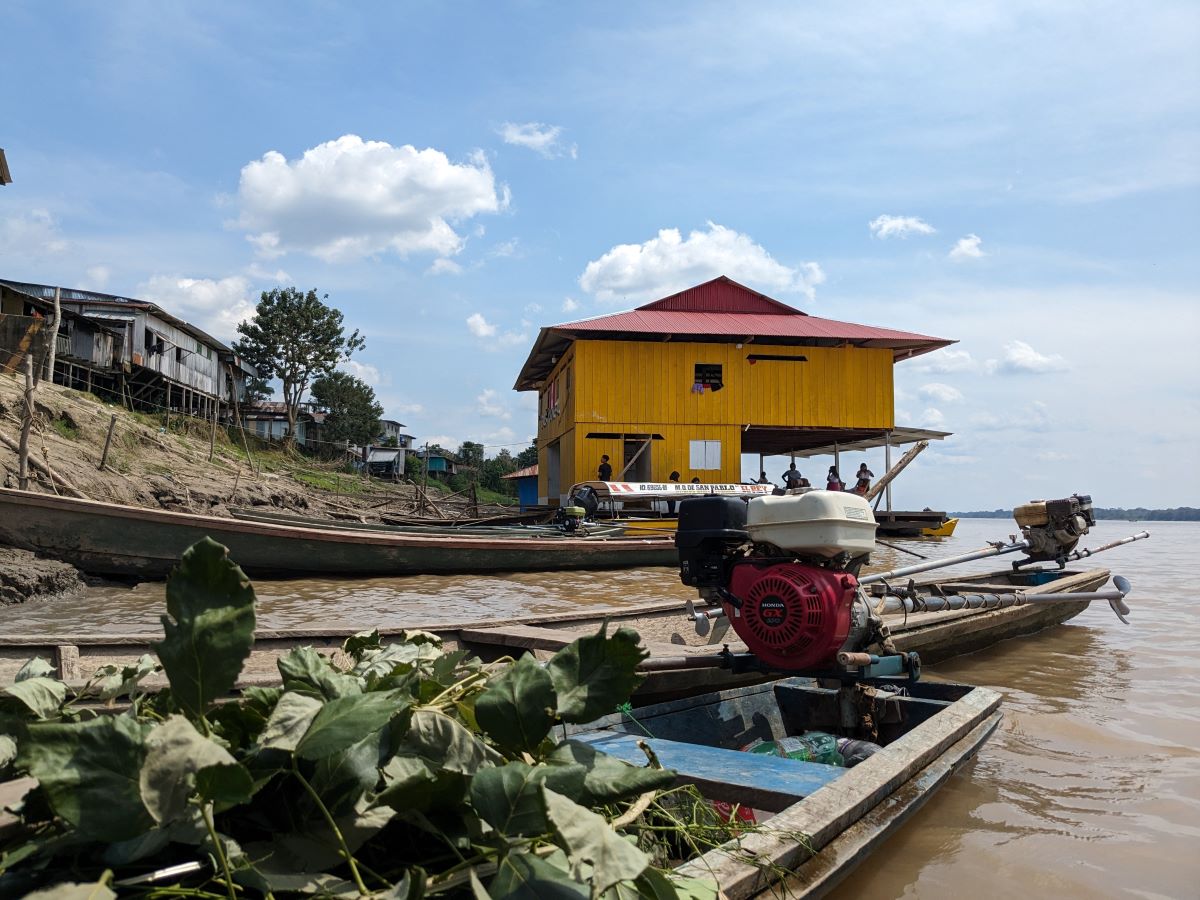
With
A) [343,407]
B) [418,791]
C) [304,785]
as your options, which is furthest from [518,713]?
[343,407]

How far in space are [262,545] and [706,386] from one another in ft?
44.1

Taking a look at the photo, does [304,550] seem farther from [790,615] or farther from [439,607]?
[790,615]

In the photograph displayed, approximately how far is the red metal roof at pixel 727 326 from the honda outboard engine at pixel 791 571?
57.2 ft

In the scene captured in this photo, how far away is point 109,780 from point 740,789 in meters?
2.21

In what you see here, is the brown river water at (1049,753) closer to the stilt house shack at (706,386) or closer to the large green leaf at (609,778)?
the large green leaf at (609,778)

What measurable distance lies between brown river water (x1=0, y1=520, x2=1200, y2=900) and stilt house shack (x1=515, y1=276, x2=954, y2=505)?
34.9 ft

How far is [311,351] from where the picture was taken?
44344 mm

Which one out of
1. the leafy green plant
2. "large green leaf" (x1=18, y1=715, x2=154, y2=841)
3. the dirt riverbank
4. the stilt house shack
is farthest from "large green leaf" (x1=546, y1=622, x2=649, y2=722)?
the stilt house shack

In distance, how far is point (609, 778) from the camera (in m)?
1.50

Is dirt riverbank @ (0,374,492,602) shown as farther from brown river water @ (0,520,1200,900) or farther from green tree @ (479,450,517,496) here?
green tree @ (479,450,517,496)

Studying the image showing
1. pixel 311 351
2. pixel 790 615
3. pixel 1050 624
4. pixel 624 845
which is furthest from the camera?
pixel 311 351

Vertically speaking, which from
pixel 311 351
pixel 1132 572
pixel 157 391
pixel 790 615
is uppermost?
pixel 311 351

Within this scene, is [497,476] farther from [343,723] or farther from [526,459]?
[343,723]

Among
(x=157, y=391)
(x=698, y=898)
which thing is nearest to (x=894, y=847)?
(x=698, y=898)
